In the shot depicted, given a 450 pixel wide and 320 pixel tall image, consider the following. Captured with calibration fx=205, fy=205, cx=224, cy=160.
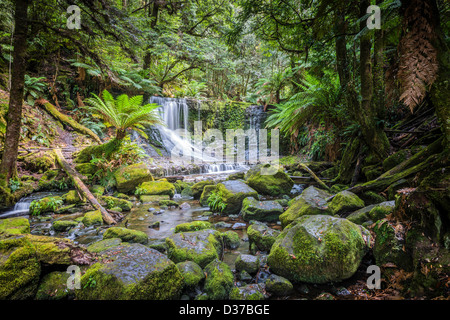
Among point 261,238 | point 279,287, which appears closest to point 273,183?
point 261,238

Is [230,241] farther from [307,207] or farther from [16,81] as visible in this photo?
[16,81]

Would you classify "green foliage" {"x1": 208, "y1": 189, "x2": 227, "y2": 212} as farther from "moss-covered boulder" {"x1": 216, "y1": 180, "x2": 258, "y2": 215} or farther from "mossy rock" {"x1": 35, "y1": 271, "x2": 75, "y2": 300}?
"mossy rock" {"x1": 35, "y1": 271, "x2": 75, "y2": 300}

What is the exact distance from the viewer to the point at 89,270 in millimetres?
1909

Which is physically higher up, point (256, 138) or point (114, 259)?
point (256, 138)

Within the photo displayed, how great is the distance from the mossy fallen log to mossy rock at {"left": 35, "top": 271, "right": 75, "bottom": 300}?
22.9ft

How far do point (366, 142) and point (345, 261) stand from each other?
2.82m

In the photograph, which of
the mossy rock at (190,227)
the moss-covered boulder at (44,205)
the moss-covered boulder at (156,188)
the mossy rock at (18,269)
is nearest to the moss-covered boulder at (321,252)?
the mossy rock at (190,227)

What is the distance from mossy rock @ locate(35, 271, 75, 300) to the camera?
1.85m

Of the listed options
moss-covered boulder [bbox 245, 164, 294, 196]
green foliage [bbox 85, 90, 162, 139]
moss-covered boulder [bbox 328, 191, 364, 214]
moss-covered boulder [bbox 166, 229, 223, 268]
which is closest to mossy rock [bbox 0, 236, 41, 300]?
moss-covered boulder [bbox 166, 229, 223, 268]

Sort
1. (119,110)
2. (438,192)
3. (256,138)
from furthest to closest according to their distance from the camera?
(256,138), (119,110), (438,192)

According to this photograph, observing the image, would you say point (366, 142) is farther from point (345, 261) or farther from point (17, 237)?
point (17, 237)

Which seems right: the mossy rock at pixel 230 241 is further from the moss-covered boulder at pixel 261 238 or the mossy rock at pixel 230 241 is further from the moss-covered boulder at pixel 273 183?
the moss-covered boulder at pixel 273 183
